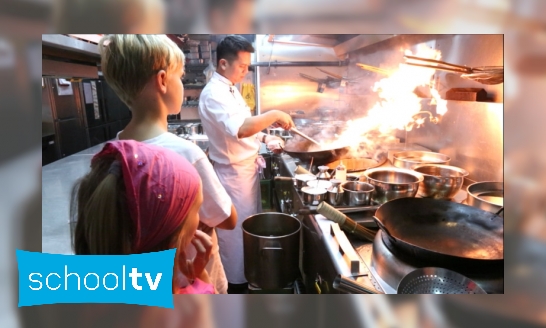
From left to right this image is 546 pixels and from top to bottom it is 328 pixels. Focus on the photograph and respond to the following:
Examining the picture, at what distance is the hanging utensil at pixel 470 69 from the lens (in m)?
1.34

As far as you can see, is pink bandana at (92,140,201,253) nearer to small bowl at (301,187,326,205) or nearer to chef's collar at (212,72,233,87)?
chef's collar at (212,72,233,87)

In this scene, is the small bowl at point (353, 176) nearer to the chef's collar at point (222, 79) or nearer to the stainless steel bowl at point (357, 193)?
the stainless steel bowl at point (357, 193)

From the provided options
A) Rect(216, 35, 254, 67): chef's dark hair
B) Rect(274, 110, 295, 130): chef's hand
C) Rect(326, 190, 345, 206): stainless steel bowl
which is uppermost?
Rect(216, 35, 254, 67): chef's dark hair

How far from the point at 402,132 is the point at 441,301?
743 mm

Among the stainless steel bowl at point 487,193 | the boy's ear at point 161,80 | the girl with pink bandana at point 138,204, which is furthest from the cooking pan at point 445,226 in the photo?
the boy's ear at point 161,80

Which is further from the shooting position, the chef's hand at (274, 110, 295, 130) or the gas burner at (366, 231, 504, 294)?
the chef's hand at (274, 110, 295, 130)

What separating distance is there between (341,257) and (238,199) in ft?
1.50

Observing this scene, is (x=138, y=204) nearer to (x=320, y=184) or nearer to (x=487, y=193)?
(x=320, y=184)

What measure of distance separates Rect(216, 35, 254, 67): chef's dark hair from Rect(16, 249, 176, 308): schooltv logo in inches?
31.9

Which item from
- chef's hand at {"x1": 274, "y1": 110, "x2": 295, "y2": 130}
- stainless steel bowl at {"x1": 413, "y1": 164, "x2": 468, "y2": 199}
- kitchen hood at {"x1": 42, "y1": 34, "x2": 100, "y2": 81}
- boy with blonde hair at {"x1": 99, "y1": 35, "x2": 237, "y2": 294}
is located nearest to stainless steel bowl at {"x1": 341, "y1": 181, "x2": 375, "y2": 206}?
stainless steel bowl at {"x1": 413, "y1": 164, "x2": 468, "y2": 199}

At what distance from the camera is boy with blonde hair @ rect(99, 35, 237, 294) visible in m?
1.28

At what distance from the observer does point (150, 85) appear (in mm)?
1290

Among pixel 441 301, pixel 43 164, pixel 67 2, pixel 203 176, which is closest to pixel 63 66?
pixel 67 2

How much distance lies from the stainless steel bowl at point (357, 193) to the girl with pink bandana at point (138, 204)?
1.99 feet
